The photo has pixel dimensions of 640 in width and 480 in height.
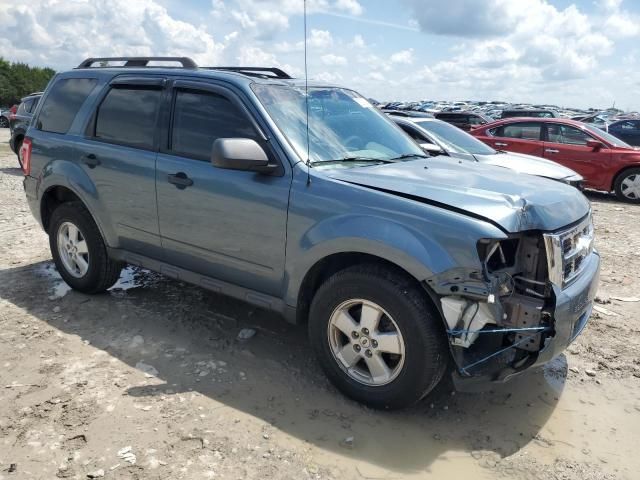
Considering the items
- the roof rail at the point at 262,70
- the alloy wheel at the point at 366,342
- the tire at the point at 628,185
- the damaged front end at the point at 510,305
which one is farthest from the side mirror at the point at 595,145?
the alloy wheel at the point at 366,342

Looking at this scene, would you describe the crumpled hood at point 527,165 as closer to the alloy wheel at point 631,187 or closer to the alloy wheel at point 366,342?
the alloy wheel at point 631,187

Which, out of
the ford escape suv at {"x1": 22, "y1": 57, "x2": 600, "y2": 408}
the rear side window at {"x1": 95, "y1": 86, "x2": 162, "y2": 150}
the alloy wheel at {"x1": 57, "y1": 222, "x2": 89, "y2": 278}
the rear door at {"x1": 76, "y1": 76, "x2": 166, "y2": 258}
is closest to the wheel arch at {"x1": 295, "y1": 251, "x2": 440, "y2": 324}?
the ford escape suv at {"x1": 22, "y1": 57, "x2": 600, "y2": 408}

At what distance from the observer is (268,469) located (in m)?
2.86

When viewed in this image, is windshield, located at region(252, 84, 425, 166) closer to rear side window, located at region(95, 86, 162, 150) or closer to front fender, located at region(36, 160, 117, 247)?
rear side window, located at region(95, 86, 162, 150)

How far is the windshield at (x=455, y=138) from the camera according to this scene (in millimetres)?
8883

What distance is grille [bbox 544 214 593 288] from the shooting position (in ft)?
9.86

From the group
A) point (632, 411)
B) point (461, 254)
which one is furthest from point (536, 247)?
point (632, 411)

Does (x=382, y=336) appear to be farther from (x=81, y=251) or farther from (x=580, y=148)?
(x=580, y=148)

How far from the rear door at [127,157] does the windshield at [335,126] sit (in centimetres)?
103

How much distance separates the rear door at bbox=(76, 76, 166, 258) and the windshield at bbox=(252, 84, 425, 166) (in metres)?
1.03

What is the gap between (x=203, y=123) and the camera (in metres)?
4.02

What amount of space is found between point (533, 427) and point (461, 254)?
4.01ft

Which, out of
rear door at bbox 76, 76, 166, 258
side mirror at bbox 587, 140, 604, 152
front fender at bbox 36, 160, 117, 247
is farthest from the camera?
side mirror at bbox 587, 140, 604, 152

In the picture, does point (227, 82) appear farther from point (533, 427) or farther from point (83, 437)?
point (533, 427)
